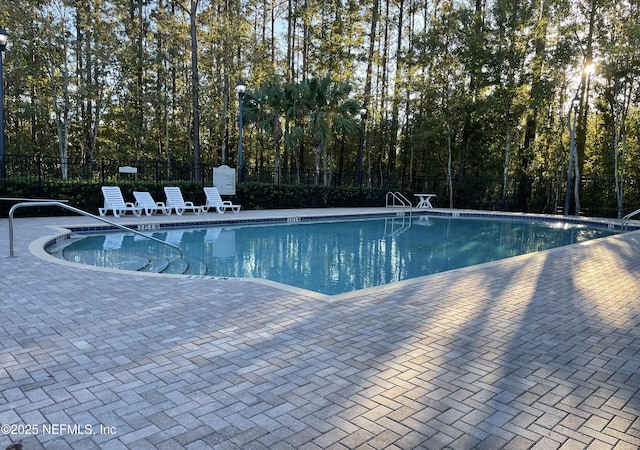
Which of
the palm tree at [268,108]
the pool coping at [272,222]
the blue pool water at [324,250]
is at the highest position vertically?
the palm tree at [268,108]

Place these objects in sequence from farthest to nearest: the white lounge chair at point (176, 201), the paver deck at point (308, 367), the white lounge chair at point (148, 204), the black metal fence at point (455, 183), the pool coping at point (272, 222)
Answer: the black metal fence at point (455, 183) < the white lounge chair at point (176, 201) < the white lounge chair at point (148, 204) < the pool coping at point (272, 222) < the paver deck at point (308, 367)

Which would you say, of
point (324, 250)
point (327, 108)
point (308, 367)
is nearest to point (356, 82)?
point (327, 108)

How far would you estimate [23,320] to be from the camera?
326 cm

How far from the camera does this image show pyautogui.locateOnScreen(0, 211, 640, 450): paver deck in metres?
1.95

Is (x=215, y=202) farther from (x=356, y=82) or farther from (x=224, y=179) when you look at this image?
(x=356, y=82)

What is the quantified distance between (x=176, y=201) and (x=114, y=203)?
5.65 feet

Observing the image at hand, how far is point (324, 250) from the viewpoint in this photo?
8.52 metres

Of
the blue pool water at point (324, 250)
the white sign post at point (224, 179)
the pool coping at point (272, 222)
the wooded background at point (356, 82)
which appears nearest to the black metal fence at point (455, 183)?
the wooded background at point (356, 82)

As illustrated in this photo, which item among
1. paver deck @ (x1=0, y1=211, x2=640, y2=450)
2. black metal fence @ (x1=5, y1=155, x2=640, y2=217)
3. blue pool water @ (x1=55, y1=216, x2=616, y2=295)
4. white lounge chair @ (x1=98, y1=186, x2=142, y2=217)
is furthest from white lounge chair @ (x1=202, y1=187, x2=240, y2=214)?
paver deck @ (x1=0, y1=211, x2=640, y2=450)

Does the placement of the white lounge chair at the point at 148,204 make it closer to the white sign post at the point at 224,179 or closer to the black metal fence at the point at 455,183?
the black metal fence at the point at 455,183

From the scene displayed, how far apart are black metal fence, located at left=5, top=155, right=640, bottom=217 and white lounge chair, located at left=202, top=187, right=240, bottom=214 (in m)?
0.64

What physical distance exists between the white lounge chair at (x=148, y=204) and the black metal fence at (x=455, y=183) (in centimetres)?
101

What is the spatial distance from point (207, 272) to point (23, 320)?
10.2 feet

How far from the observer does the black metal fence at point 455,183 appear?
14711 millimetres
